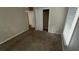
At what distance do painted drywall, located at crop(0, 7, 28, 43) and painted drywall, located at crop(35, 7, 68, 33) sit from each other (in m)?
0.21

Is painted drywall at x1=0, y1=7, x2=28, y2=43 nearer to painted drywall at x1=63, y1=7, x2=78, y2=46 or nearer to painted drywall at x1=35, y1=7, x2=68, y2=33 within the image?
painted drywall at x1=35, y1=7, x2=68, y2=33

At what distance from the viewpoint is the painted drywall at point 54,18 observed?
1185 millimetres

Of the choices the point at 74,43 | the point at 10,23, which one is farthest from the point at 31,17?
the point at 74,43

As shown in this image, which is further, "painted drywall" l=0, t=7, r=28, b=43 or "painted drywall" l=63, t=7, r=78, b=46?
"painted drywall" l=0, t=7, r=28, b=43

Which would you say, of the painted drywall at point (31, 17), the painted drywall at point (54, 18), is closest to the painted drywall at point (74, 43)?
the painted drywall at point (54, 18)

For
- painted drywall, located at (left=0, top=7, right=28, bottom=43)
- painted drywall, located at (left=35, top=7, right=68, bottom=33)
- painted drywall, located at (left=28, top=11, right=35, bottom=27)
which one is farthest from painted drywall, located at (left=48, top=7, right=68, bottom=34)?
painted drywall, located at (left=0, top=7, right=28, bottom=43)

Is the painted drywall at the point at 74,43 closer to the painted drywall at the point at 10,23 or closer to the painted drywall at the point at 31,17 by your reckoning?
the painted drywall at the point at 31,17

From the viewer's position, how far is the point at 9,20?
4.96ft

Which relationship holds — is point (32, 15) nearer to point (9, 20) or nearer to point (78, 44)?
point (9, 20)

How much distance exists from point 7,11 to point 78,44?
1.03 meters

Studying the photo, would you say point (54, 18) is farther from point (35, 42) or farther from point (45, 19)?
point (35, 42)

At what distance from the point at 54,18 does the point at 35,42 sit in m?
0.39

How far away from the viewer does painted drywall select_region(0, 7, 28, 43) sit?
1.42 m
